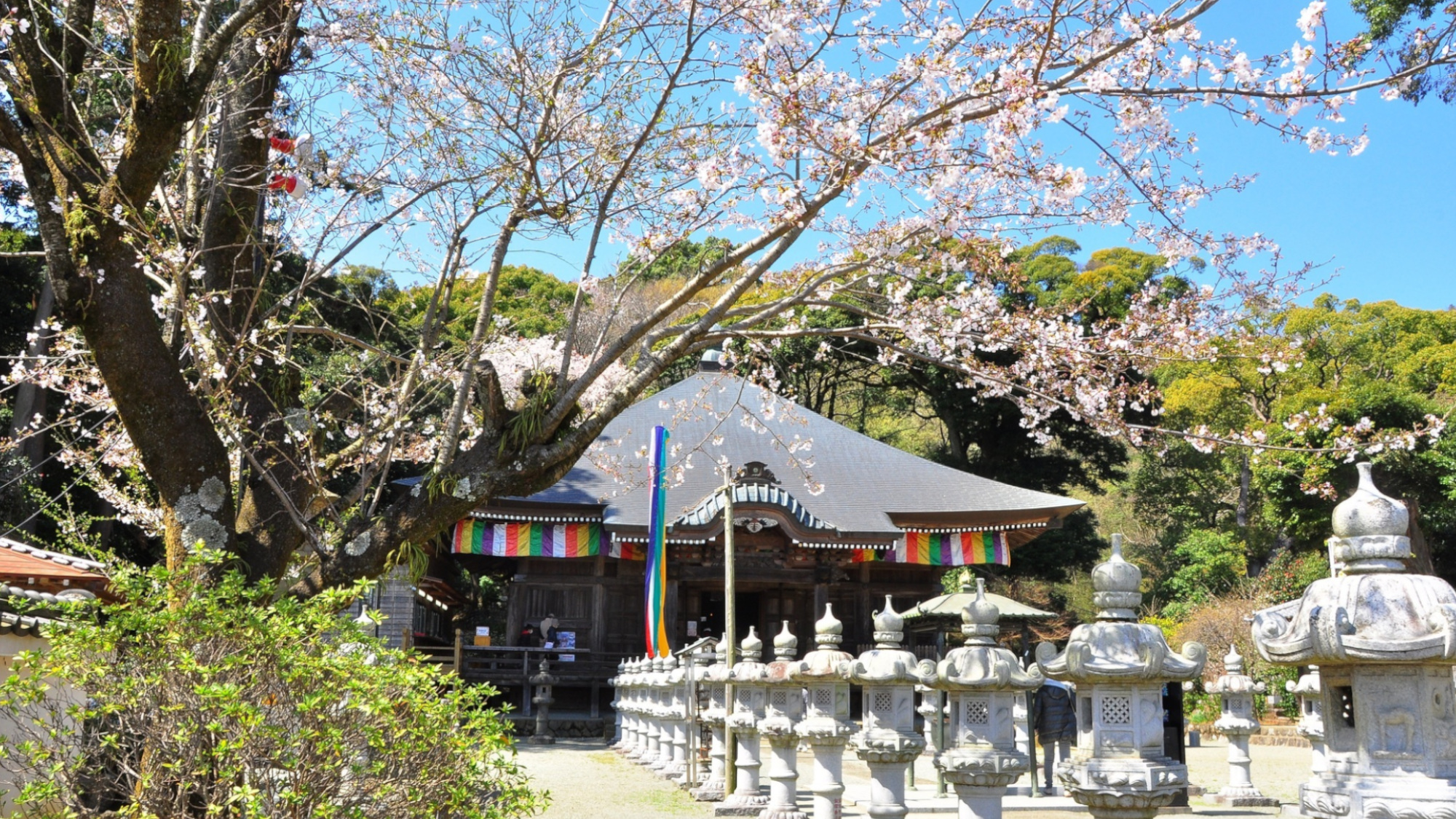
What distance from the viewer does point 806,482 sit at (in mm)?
17969

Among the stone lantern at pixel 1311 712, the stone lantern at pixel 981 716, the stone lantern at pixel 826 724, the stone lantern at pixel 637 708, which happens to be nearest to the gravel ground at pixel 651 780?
the stone lantern at pixel 637 708

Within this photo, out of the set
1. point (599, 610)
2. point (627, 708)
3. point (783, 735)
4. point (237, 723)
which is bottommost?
point (627, 708)

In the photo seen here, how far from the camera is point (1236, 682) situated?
945 centimetres

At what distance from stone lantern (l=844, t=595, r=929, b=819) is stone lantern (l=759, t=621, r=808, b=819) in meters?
1.05

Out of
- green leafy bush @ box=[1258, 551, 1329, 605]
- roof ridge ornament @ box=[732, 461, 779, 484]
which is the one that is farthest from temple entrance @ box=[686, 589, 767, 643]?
green leafy bush @ box=[1258, 551, 1329, 605]

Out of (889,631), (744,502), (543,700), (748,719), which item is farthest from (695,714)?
(744,502)

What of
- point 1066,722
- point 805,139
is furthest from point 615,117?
point 1066,722

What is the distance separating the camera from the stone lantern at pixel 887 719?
19.4 feet

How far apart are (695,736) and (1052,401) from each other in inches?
219

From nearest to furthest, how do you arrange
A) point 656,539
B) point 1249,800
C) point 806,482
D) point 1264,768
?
point 1249,800
point 656,539
point 1264,768
point 806,482

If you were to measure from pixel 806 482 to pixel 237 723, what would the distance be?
579 inches

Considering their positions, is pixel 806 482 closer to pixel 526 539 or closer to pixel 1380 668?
pixel 526 539

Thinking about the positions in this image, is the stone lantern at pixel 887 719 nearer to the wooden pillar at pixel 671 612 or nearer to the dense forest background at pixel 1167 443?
the dense forest background at pixel 1167 443

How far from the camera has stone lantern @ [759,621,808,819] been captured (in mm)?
7379
